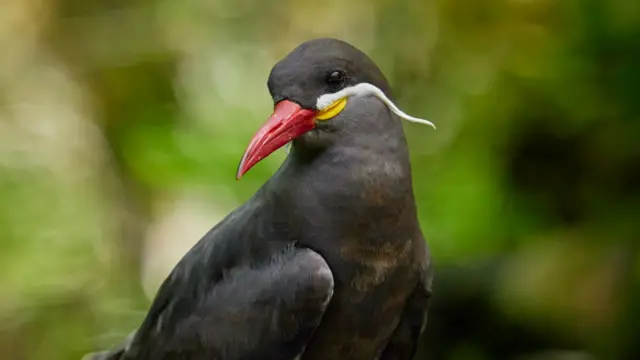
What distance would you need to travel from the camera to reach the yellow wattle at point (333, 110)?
908 mm

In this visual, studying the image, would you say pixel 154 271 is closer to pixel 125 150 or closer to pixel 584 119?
pixel 125 150

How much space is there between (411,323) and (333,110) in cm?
32

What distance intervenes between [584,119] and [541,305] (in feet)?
1.19

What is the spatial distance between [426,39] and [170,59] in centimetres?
76

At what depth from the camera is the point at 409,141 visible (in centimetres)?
186

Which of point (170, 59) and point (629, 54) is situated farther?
point (170, 59)

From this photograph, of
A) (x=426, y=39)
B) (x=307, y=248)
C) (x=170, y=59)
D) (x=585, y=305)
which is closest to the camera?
(x=307, y=248)

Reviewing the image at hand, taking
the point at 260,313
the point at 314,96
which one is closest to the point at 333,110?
the point at 314,96

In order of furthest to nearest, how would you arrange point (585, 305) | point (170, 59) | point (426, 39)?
point (170, 59)
point (426, 39)
point (585, 305)

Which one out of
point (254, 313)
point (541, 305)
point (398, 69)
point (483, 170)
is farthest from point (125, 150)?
point (254, 313)

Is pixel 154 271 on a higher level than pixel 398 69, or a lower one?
lower

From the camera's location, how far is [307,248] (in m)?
0.94

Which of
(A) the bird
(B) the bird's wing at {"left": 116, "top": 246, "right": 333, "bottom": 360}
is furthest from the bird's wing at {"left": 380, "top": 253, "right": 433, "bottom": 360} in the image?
(B) the bird's wing at {"left": 116, "top": 246, "right": 333, "bottom": 360}

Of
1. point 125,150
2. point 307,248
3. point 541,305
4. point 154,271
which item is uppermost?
point 307,248
